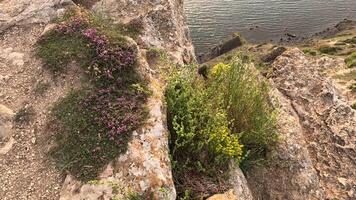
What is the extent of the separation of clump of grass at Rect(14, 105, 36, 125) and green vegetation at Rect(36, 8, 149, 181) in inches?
32.6

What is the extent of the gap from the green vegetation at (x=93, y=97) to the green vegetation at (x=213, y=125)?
134cm

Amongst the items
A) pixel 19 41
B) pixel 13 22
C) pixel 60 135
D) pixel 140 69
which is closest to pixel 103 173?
pixel 60 135

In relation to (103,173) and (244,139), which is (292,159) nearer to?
(244,139)

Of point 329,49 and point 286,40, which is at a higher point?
point 329,49

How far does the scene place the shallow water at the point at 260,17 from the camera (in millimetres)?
59594

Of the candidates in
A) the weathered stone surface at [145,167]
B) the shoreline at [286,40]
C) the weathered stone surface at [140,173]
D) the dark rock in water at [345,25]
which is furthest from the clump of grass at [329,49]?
the weathered stone surface at [140,173]

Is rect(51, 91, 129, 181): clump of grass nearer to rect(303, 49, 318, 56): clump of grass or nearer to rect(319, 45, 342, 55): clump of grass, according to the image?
rect(303, 49, 318, 56): clump of grass

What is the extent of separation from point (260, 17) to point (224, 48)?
526 inches

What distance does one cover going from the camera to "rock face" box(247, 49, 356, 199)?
53.9ft

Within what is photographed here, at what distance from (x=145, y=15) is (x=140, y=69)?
5.71 metres

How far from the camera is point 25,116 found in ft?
43.9

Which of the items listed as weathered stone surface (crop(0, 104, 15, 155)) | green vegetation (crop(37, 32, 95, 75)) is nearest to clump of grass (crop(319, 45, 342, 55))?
green vegetation (crop(37, 32, 95, 75))

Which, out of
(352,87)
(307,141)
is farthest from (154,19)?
(352,87)

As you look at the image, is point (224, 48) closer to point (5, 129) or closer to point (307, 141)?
point (307, 141)
